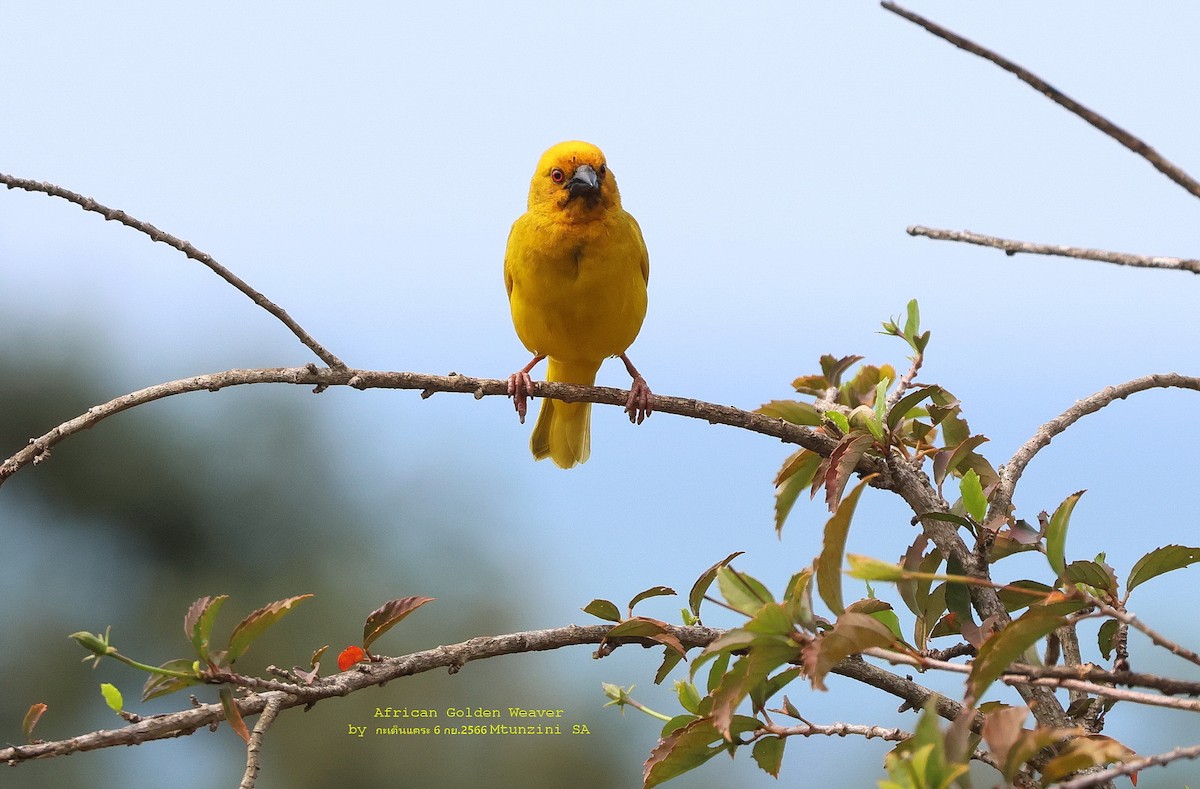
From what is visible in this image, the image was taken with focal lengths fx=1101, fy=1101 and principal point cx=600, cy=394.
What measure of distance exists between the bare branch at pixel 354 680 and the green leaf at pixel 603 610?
0.02 metres

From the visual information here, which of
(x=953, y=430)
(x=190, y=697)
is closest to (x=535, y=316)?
(x=953, y=430)

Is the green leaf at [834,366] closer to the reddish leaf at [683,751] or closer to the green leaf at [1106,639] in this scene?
the green leaf at [1106,639]

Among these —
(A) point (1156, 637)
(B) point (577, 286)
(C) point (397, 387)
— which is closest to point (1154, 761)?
(A) point (1156, 637)

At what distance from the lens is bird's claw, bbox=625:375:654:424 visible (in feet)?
9.53

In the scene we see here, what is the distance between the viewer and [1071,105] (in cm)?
128

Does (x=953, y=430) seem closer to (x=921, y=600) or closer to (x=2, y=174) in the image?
(x=921, y=600)

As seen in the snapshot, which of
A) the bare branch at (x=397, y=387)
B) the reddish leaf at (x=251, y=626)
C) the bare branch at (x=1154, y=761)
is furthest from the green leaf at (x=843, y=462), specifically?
the reddish leaf at (x=251, y=626)

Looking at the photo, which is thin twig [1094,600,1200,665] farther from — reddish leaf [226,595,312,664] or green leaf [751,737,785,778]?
reddish leaf [226,595,312,664]

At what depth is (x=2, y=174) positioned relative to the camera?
2.13 m

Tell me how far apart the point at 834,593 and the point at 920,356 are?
1385 millimetres

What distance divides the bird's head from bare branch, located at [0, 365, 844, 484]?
54.2 inches

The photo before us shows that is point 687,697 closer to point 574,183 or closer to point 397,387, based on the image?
point 397,387

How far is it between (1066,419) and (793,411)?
630mm

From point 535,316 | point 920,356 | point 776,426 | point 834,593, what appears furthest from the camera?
point 535,316
